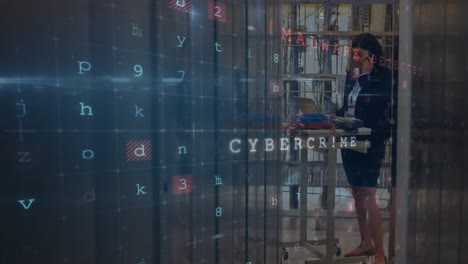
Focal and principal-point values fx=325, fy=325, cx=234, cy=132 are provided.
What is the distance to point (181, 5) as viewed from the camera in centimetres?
91

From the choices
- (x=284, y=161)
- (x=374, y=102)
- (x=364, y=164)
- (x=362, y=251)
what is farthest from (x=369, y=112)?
(x=362, y=251)

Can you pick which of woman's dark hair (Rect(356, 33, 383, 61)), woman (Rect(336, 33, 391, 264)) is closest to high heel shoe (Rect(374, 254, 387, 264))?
woman (Rect(336, 33, 391, 264))

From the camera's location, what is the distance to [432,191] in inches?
30.7

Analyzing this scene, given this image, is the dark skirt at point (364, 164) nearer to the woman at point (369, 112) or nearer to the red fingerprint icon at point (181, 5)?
the woman at point (369, 112)

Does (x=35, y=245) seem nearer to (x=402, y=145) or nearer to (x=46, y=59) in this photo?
(x=46, y=59)

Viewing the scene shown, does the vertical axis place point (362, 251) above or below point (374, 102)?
below

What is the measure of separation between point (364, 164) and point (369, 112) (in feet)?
0.79

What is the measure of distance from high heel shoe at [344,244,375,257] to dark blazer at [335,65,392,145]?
51cm

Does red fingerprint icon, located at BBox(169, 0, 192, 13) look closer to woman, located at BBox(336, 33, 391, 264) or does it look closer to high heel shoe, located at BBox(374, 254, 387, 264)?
woman, located at BBox(336, 33, 391, 264)

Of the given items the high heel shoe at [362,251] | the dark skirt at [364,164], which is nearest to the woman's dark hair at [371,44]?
the dark skirt at [364,164]

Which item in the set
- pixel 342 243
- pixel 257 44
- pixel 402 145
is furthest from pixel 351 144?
pixel 257 44

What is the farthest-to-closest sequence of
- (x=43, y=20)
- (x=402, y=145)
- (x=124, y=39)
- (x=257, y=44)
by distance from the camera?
(x=402, y=145), (x=257, y=44), (x=124, y=39), (x=43, y=20)

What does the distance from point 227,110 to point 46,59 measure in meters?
0.52

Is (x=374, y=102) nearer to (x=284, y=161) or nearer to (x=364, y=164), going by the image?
(x=364, y=164)
